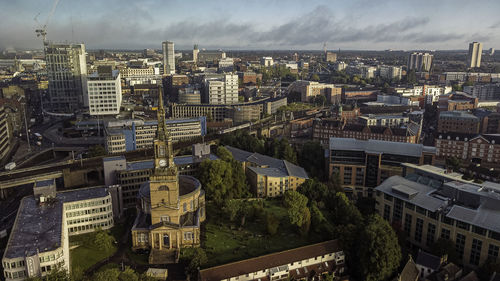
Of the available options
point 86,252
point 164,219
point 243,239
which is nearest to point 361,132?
point 243,239

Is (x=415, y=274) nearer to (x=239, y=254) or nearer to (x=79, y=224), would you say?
(x=239, y=254)

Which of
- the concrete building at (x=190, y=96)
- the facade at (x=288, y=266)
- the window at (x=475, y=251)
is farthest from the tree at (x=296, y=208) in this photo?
the concrete building at (x=190, y=96)

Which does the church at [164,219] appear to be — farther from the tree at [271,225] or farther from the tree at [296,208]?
the tree at [296,208]

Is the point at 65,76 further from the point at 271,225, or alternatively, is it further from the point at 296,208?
the point at 296,208

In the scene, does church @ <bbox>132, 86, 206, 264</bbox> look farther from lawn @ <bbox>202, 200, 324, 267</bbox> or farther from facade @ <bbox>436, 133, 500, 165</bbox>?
facade @ <bbox>436, 133, 500, 165</bbox>

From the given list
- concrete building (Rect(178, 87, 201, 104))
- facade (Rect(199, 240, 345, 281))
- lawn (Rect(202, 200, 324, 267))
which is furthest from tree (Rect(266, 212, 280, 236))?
concrete building (Rect(178, 87, 201, 104))

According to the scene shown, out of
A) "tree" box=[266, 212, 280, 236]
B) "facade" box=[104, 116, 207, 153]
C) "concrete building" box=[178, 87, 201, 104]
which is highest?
"concrete building" box=[178, 87, 201, 104]
